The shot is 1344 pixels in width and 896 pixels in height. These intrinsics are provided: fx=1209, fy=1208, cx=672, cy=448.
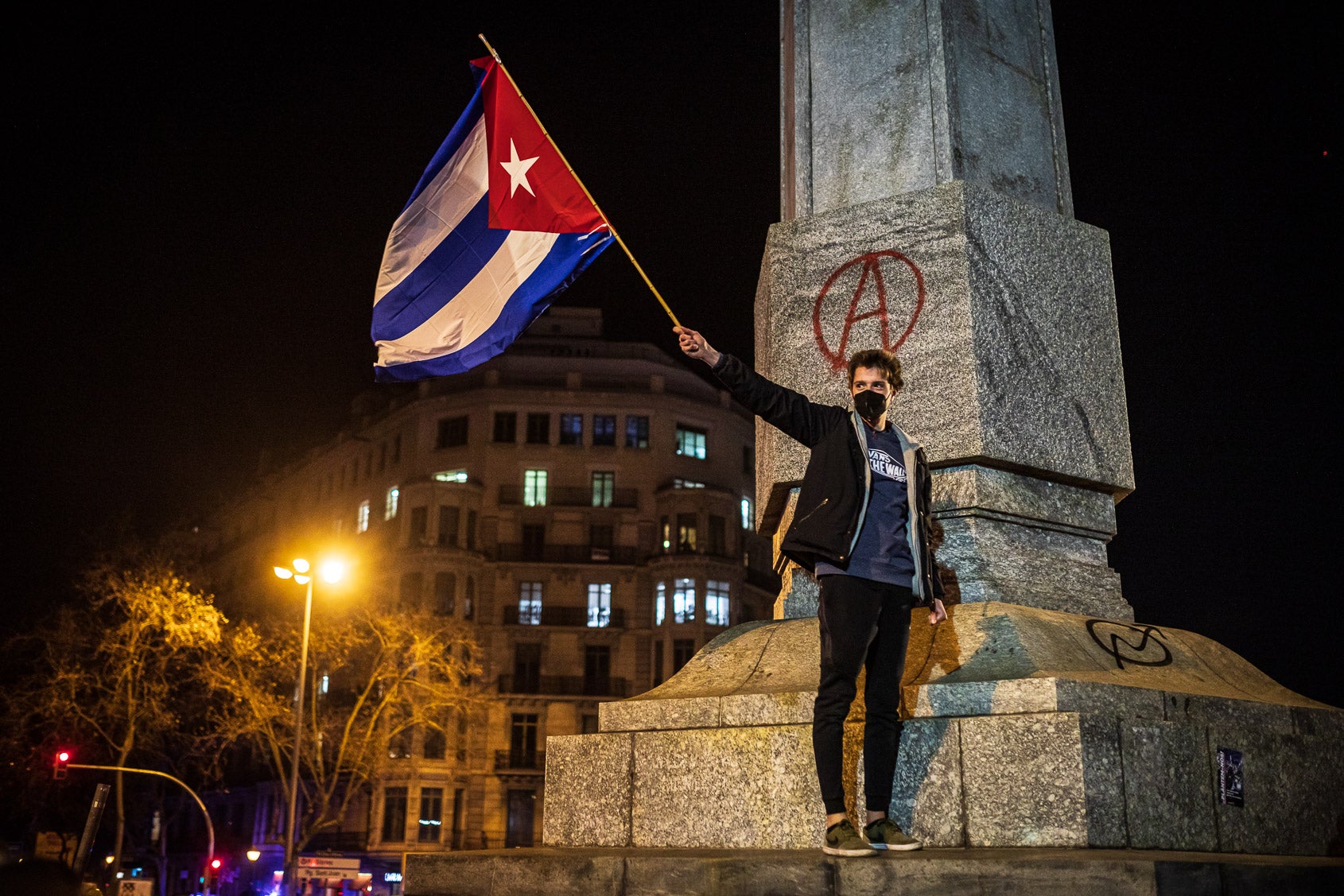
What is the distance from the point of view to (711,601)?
50469 millimetres

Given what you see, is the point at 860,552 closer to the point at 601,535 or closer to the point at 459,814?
the point at 459,814

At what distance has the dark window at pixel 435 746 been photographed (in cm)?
4644

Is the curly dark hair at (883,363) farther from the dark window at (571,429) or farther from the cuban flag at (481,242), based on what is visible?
the dark window at (571,429)

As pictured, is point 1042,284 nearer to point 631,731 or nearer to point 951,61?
point 951,61

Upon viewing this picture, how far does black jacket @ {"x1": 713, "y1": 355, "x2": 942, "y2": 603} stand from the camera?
4617 millimetres

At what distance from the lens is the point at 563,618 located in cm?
5062

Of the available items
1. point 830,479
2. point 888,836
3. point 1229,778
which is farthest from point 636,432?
point 888,836

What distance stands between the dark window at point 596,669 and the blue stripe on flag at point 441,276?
142 ft

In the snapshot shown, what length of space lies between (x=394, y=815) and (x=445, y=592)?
29.2 feet

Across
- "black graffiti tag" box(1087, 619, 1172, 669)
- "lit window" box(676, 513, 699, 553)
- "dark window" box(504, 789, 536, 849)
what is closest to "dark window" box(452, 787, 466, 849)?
"dark window" box(504, 789, 536, 849)

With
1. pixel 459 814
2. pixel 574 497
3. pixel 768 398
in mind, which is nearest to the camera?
pixel 768 398

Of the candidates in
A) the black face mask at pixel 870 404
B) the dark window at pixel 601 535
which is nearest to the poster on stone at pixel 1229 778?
the black face mask at pixel 870 404

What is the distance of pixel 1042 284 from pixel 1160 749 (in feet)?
9.28

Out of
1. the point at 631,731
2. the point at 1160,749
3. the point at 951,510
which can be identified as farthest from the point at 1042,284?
the point at 631,731
